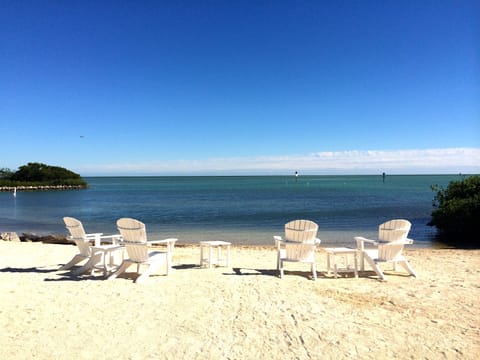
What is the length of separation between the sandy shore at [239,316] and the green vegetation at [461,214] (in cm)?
1027

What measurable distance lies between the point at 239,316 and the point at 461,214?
15.1 metres

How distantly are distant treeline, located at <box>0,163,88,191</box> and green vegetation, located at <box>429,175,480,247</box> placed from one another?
82.1 metres

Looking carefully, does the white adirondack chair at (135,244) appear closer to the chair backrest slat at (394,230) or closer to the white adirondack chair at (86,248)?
the white adirondack chair at (86,248)

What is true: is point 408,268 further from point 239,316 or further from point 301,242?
point 239,316

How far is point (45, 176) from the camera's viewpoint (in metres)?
86.6

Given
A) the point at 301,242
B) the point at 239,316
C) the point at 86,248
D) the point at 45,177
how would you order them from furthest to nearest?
the point at 45,177 → the point at 86,248 → the point at 301,242 → the point at 239,316

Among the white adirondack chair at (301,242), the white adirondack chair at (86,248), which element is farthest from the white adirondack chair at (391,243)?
the white adirondack chair at (86,248)

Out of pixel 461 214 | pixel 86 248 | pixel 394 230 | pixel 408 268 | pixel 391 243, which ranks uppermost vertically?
pixel 394 230

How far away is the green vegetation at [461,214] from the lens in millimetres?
15547

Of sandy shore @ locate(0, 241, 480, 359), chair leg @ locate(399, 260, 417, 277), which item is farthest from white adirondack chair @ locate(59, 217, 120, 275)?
chair leg @ locate(399, 260, 417, 277)

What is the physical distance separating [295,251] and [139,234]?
2.89m

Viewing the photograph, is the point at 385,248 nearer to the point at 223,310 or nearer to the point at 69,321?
the point at 223,310

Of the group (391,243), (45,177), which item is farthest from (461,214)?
(45,177)

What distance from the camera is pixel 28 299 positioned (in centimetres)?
527
